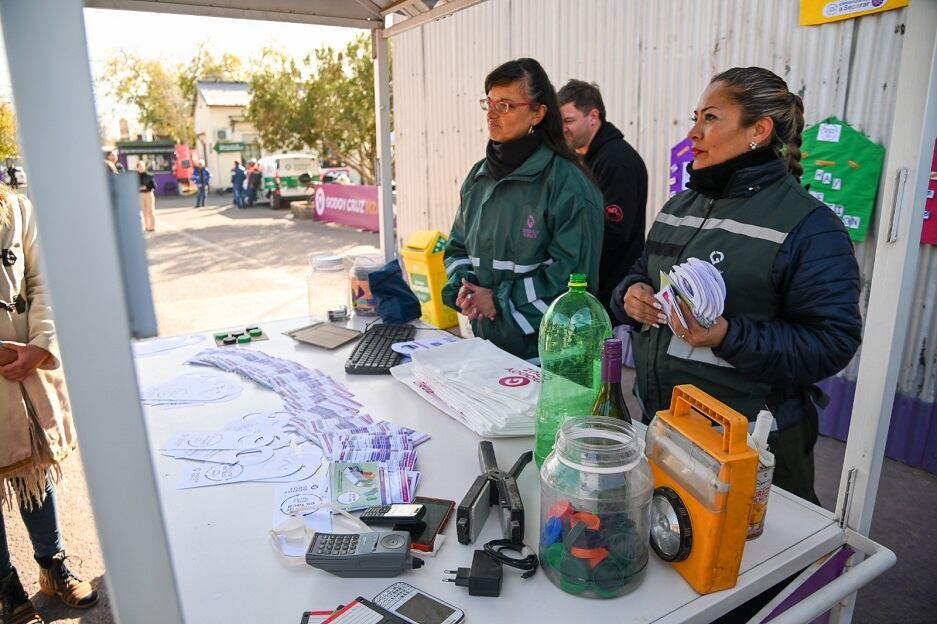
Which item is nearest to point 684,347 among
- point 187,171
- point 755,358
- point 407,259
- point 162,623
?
point 755,358

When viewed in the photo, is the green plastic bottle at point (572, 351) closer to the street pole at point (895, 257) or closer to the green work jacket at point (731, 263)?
the green work jacket at point (731, 263)

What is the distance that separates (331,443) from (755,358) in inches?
42.5

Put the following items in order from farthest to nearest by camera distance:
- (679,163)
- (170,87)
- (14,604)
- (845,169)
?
(170,87), (679,163), (845,169), (14,604)

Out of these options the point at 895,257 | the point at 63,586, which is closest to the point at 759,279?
the point at 895,257

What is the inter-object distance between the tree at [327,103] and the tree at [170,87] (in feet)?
90.1

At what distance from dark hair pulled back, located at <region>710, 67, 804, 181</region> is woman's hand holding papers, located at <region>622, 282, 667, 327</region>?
499 millimetres

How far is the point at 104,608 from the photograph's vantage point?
2.49 meters

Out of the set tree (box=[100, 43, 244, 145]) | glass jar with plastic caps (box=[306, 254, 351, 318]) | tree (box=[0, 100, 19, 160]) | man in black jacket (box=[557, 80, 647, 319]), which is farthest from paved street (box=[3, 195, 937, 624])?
tree (box=[100, 43, 244, 145])

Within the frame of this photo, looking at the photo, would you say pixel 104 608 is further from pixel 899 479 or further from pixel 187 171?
pixel 187 171

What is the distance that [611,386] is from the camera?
1309 millimetres

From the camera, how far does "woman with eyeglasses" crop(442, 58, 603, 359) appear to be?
2.27 metres

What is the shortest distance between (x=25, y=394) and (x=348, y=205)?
46.5 ft

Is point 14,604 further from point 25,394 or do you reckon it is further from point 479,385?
point 479,385

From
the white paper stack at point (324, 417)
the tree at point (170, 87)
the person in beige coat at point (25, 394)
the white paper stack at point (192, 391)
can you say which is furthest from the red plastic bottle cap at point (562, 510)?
the tree at point (170, 87)
